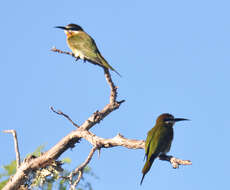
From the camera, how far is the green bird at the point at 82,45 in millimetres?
8008

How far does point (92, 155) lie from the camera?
658 cm

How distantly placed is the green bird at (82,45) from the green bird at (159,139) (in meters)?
1.10

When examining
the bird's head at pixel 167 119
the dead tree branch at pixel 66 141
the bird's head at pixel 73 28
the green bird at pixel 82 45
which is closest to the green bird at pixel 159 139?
the bird's head at pixel 167 119

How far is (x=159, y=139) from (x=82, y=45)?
2.79 m

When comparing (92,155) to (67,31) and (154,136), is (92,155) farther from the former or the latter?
(67,31)

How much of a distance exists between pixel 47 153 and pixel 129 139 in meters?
1.69

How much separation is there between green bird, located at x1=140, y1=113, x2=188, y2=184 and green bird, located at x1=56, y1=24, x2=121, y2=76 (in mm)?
1104

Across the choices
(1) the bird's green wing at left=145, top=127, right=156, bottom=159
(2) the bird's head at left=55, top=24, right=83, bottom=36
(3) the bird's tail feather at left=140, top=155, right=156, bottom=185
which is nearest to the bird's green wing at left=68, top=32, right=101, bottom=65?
(2) the bird's head at left=55, top=24, right=83, bottom=36

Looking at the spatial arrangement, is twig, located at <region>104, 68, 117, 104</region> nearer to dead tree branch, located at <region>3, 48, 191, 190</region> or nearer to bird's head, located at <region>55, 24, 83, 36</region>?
dead tree branch, located at <region>3, 48, 191, 190</region>

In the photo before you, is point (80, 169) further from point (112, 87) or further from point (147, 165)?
point (112, 87)

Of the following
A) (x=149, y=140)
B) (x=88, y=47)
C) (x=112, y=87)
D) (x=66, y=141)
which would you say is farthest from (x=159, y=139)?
(x=88, y=47)

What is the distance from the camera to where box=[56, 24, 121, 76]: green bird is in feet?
26.3

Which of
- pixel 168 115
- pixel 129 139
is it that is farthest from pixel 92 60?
pixel 129 139

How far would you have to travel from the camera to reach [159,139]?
21.7 ft
